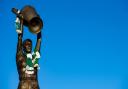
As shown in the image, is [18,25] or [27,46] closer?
[18,25]

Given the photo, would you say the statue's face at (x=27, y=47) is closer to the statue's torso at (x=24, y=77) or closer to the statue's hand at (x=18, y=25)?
the statue's torso at (x=24, y=77)

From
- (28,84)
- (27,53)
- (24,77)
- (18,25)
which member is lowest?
(28,84)

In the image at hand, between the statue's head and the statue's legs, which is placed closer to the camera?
the statue's legs

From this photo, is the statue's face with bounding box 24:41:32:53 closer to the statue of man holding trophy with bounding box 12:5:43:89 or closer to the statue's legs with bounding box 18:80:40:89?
the statue of man holding trophy with bounding box 12:5:43:89

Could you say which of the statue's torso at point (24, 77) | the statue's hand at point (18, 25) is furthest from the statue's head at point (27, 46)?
the statue's hand at point (18, 25)

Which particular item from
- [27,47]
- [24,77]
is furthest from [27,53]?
[24,77]

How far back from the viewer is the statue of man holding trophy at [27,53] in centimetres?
666

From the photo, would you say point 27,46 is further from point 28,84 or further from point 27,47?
point 28,84

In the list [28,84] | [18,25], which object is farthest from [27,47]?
[28,84]

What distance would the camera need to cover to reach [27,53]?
6.84 m

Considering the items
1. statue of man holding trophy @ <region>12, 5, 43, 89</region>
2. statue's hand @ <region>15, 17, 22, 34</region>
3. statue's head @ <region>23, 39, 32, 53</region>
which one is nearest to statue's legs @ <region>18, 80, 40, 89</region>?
statue of man holding trophy @ <region>12, 5, 43, 89</region>

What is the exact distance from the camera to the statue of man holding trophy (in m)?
6.66

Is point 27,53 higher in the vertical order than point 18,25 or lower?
lower

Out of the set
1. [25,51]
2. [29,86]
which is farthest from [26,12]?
[29,86]
